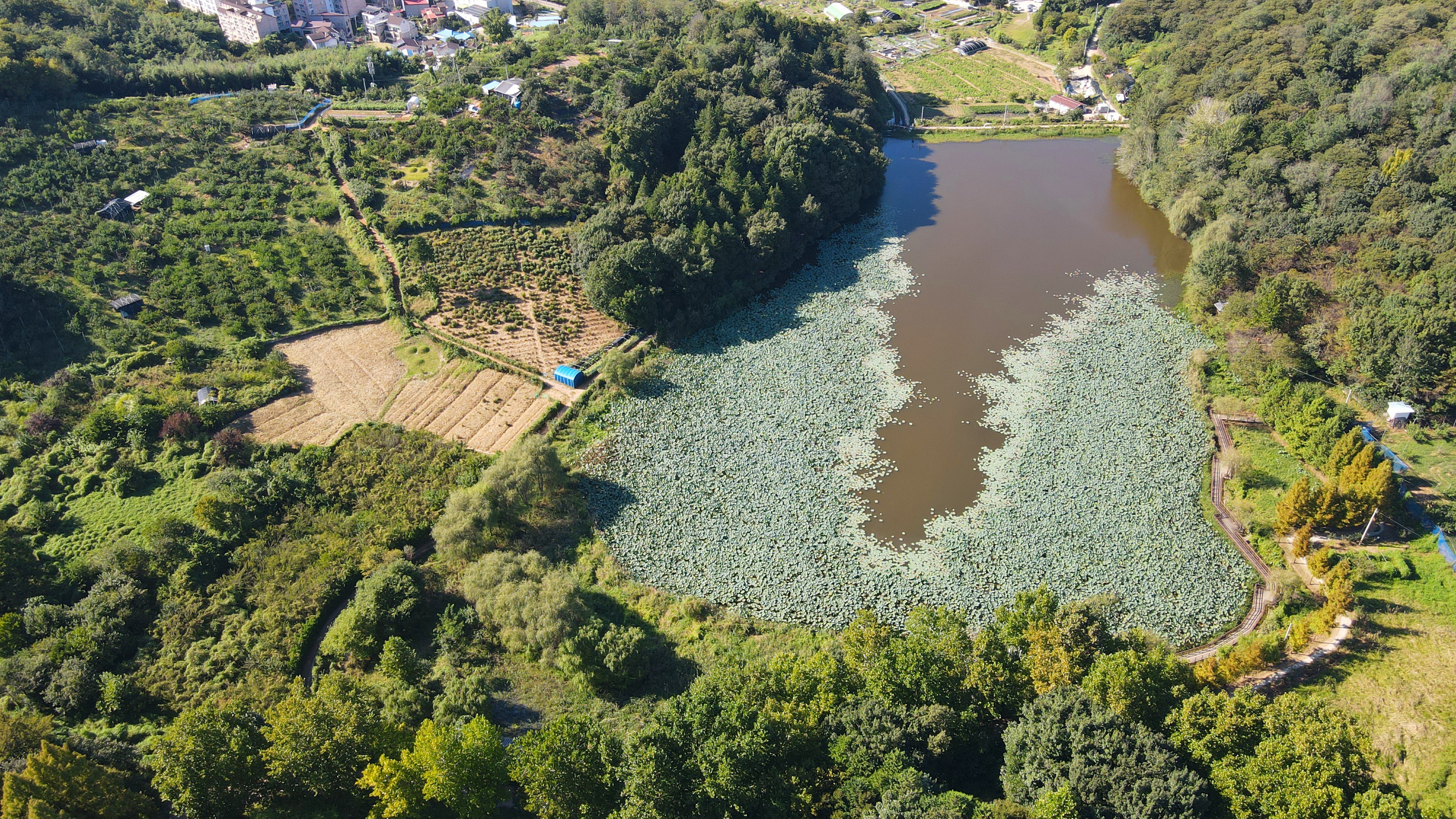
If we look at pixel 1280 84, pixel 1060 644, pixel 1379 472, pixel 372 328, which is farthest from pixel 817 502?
pixel 1280 84

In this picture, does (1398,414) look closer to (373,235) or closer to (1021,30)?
(373,235)

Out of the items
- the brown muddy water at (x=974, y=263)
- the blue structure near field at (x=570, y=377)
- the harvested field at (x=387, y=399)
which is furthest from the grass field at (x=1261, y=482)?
the harvested field at (x=387, y=399)

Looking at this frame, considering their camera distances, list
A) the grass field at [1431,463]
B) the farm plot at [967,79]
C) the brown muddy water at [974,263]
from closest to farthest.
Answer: the grass field at [1431,463], the brown muddy water at [974,263], the farm plot at [967,79]

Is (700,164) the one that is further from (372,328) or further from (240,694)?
(240,694)

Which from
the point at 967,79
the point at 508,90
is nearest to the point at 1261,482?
the point at 508,90

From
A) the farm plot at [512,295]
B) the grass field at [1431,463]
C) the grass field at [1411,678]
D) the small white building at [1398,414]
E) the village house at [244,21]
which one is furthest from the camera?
the village house at [244,21]

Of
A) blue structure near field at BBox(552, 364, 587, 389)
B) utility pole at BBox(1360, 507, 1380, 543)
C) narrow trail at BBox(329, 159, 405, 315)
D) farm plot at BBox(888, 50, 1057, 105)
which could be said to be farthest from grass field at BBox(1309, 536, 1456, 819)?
farm plot at BBox(888, 50, 1057, 105)

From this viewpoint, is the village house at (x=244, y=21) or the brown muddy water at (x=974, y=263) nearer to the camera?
the brown muddy water at (x=974, y=263)

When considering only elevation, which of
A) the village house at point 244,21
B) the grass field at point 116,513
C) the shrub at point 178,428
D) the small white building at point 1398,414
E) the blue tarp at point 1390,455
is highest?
the village house at point 244,21

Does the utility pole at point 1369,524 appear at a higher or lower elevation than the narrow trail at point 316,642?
higher

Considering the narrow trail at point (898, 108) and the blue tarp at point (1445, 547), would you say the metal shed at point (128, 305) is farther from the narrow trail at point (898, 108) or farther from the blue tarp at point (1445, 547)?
the blue tarp at point (1445, 547)
